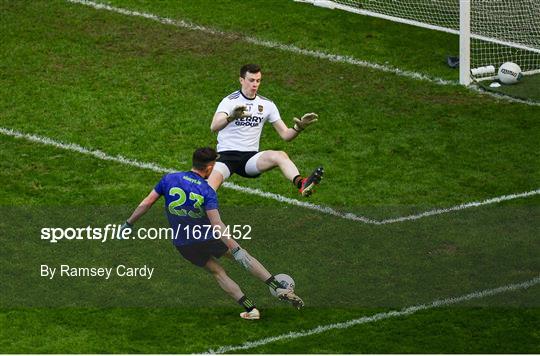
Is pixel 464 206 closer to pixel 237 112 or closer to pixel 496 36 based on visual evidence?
pixel 237 112

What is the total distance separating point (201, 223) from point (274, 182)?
4541 mm

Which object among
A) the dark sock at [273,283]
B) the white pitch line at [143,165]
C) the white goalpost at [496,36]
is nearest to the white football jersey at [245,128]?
the white pitch line at [143,165]

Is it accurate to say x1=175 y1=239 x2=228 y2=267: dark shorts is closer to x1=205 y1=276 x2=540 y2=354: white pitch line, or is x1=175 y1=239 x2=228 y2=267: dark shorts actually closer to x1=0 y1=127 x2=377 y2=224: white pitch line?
x1=205 y1=276 x2=540 y2=354: white pitch line

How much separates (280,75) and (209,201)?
8299 mm

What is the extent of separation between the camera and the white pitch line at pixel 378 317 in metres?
17.0

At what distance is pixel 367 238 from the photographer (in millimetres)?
19984

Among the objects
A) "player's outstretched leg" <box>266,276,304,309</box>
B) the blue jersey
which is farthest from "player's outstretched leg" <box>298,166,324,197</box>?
the blue jersey

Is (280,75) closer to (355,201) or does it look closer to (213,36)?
(213,36)

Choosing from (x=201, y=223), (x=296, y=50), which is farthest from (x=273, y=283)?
(x=296, y=50)

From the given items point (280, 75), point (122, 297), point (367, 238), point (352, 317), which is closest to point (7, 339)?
point (122, 297)

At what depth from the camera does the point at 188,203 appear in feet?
56.6

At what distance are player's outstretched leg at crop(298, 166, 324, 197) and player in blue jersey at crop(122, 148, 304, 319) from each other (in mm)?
1288

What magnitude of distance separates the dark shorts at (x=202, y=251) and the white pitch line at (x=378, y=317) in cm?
116

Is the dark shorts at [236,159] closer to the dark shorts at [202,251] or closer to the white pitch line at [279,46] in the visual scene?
the dark shorts at [202,251]
